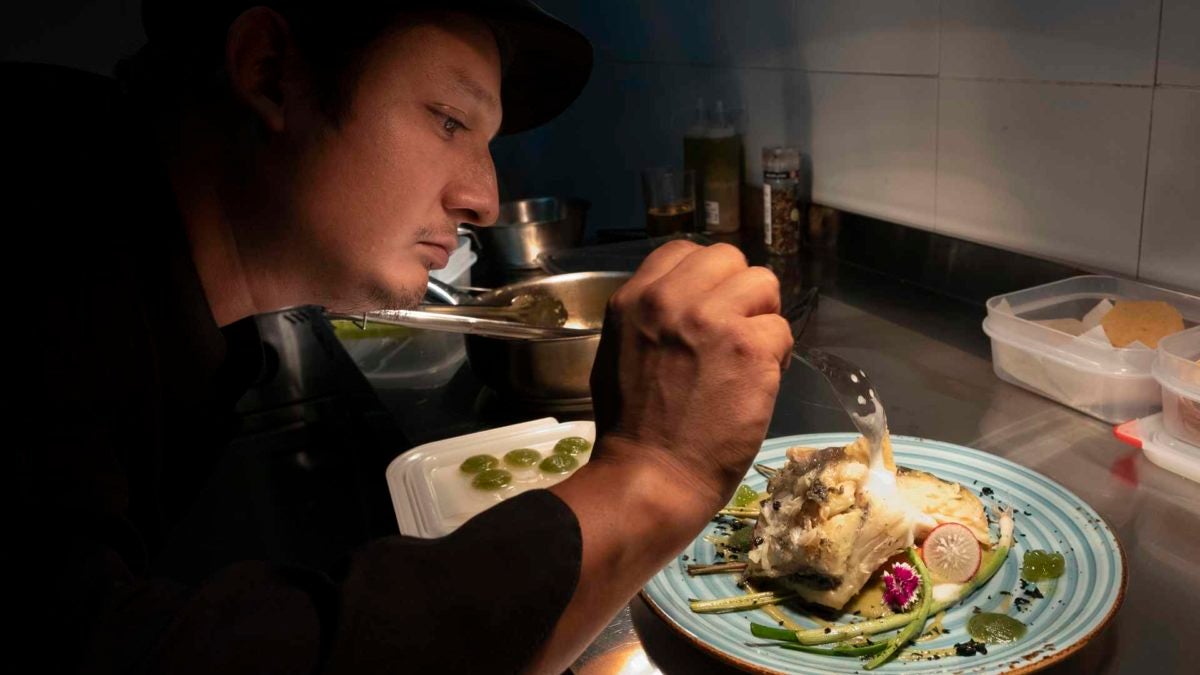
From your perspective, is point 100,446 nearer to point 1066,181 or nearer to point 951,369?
point 951,369

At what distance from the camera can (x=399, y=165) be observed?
91cm

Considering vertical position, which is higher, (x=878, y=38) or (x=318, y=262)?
(x=878, y=38)

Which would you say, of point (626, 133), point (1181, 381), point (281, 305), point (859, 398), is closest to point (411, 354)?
point (281, 305)

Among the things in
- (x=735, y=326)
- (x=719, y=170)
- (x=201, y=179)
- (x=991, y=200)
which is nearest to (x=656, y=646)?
(x=735, y=326)

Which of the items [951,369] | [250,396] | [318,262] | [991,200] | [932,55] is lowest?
[250,396]

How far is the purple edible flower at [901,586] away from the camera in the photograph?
0.85 m

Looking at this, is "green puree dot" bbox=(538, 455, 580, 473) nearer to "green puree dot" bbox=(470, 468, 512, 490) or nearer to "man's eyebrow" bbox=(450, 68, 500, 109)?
"green puree dot" bbox=(470, 468, 512, 490)

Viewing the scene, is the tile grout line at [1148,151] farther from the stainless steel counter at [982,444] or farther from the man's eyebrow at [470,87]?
the man's eyebrow at [470,87]

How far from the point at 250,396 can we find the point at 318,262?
1.27 metres

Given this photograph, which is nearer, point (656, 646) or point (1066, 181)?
point (656, 646)

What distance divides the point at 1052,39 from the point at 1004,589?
2.93ft

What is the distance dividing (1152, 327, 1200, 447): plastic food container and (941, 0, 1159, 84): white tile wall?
0.39 m

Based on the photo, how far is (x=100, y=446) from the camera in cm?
70

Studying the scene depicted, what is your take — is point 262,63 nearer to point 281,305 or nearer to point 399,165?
point 399,165
